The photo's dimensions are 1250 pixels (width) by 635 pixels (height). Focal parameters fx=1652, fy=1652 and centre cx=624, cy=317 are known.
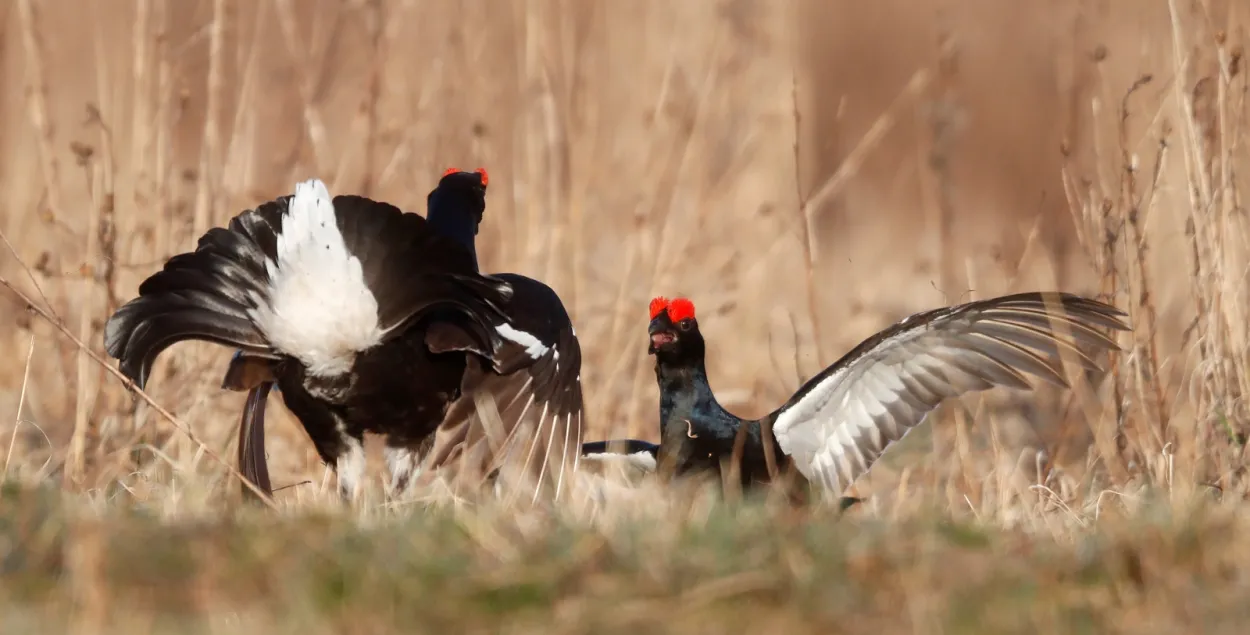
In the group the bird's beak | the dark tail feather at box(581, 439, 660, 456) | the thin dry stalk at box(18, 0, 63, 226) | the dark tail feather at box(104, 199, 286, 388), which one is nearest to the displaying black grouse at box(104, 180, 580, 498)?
the dark tail feather at box(104, 199, 286, 388)

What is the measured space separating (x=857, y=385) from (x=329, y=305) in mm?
1356

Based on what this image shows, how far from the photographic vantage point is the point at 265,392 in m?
4.07

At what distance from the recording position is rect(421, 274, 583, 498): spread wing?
3688 millimetres

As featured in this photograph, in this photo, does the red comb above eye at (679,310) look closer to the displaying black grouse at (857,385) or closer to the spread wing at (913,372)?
the displaying black grouse at (857,385)

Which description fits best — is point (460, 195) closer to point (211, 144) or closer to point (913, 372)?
point (211, 144)

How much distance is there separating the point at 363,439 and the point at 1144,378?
1.96 meters

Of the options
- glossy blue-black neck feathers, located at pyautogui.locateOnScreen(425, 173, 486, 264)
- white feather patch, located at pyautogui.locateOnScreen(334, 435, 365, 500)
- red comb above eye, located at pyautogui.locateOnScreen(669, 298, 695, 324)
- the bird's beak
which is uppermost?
glossy blue-black neck feathers, located at pyautogui.locateOnScreen(425, 173, 486, 264)

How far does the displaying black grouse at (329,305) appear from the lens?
365 cm

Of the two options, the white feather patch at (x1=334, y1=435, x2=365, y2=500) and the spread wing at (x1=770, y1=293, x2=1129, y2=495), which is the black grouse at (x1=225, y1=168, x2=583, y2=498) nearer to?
the white feather patch at (x1=334, y1=435, x2=365, y2=500)

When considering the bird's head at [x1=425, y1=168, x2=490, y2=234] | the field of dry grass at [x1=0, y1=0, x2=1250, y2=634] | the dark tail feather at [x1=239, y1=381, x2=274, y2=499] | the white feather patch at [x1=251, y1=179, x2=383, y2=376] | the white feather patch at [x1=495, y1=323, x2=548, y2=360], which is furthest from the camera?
the bird's head at [x1=425, y1=168, x2=490, y2=234]

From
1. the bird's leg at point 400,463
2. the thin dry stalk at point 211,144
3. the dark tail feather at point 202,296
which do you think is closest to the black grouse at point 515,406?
the bird's leg at point 400,463

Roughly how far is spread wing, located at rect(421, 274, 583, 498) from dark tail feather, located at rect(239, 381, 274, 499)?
0.47 meters

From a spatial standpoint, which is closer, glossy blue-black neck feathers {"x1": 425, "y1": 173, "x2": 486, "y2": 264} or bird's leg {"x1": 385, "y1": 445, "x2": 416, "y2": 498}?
bird's leg {"x1": 385, "y1": 445, "x2": 416, "y2": 498}

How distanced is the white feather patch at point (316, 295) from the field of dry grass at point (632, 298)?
1.09ft
